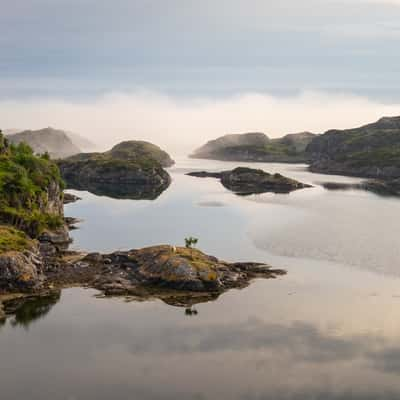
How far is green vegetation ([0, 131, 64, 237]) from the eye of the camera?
5108 inches

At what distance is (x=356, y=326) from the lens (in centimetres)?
8294

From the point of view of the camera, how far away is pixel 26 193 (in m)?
140

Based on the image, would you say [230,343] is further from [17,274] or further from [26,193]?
[26,193]

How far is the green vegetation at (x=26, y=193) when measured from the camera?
12975 centimetres

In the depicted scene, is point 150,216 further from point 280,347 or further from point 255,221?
point 280,347

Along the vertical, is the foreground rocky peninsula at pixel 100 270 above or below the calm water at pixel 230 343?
above

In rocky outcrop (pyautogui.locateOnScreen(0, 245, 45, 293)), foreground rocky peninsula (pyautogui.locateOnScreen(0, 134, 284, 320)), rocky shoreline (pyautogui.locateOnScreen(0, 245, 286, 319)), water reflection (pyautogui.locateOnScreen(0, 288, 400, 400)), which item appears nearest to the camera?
water reflection (pyautogui.locateOnScreen(0, 288, 400, 400))

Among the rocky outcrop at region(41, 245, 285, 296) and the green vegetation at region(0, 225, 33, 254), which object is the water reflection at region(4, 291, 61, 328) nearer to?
the rocky outcrop at region(41, 245, 285, 296)

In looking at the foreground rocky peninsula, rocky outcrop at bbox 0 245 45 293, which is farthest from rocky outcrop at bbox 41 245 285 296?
rocky outcrop at bbox 0 245 45 293

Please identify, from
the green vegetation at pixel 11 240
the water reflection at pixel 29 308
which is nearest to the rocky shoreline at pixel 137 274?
the water reflection at pixel 29 308

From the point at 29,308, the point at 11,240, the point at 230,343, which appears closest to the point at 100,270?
the point at 11,240

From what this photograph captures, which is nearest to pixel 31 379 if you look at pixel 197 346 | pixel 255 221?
pixel 197 346

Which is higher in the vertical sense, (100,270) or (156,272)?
(156,272)

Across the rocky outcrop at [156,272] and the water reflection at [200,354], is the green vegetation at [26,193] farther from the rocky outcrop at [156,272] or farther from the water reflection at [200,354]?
the water reflection at [200,354]
